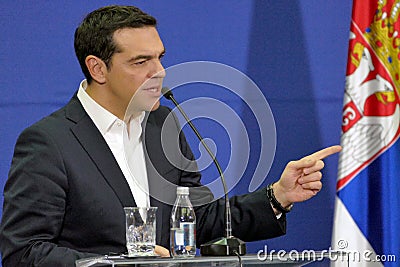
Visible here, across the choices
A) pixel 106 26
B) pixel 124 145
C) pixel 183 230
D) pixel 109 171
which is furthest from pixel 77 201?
pixel 106 26

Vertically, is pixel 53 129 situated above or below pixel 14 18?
below

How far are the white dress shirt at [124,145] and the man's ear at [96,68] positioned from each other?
63 mm

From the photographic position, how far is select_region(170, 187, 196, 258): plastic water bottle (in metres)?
1.89

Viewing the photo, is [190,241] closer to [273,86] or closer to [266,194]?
[266,194]

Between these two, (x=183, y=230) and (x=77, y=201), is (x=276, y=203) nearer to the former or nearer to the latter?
(x=183, y=230)

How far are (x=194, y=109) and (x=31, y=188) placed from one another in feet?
3.96

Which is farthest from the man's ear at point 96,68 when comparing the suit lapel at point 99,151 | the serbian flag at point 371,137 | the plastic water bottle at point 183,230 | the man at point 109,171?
the serbian flag at point 371,137

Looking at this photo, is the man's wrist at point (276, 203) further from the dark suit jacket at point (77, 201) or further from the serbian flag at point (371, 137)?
the serbian flag at point (371, 137)

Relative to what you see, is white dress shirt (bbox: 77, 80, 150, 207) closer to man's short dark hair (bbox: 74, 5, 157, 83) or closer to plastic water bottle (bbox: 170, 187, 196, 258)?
man's short dark hair (bbox: 74, 5, 157, 83)

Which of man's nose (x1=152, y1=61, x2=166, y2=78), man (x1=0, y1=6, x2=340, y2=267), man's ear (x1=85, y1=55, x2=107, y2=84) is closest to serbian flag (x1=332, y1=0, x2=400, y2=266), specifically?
man (x1=0, y1=6, x2=340, y2=267)

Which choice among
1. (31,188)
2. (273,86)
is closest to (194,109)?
(273,86)

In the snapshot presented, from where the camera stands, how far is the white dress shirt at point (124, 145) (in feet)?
7.79

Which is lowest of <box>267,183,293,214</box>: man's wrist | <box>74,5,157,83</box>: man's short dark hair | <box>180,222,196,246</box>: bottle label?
<box>180,222,196,246</box>: bottle label

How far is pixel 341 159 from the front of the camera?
9.59 ft
